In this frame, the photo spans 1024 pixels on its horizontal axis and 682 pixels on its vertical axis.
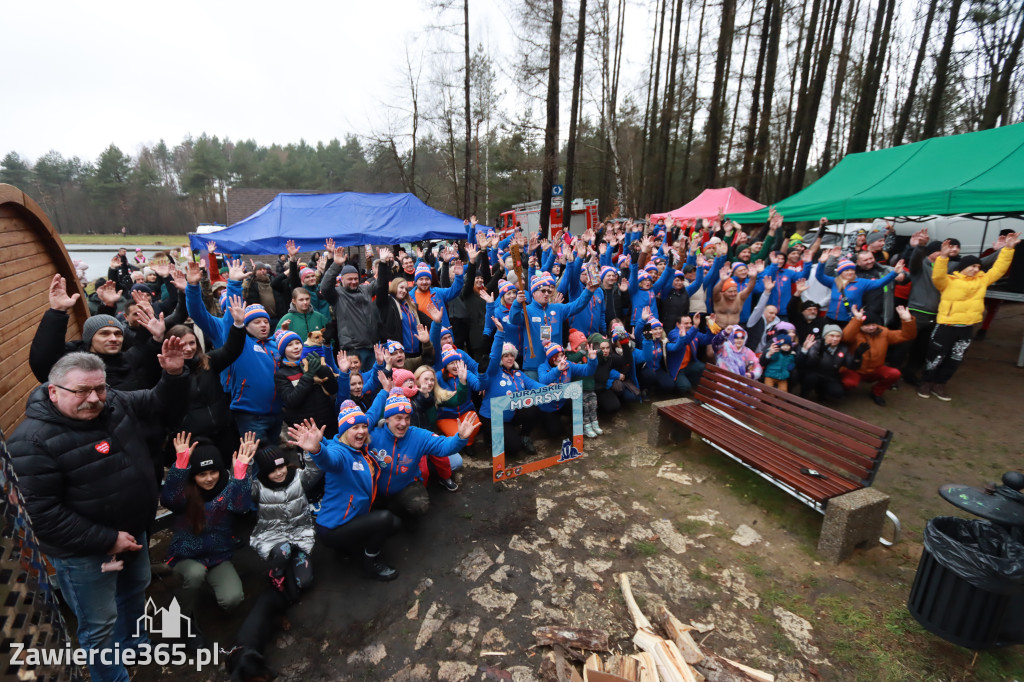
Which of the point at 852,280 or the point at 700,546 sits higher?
the point at 852,280

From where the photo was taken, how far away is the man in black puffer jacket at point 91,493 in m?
2.15

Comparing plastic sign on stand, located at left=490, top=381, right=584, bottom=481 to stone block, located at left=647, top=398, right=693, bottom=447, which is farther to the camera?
stone block, located at left=647, top=398, right=693, bottom=447

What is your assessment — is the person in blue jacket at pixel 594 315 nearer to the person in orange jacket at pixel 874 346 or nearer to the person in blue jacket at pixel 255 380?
the person in orange jacket at pixel 874 346

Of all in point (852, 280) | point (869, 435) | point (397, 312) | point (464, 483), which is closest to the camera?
point (869, 435)

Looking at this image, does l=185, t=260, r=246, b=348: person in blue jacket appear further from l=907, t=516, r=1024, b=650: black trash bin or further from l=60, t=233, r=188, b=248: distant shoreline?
l=60, t=233, r=188, b=248: distant shoreline

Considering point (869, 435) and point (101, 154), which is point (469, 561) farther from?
point (101, 154)

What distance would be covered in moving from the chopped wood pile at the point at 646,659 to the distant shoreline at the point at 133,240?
89.6 ft

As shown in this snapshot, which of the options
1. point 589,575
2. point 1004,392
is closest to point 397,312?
point 589,575

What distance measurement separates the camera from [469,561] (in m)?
3.52

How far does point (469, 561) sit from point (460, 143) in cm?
2165

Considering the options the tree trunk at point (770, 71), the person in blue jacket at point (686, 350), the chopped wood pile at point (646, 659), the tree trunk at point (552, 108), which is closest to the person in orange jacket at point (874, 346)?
the person in blue jacket at point (686, 350)

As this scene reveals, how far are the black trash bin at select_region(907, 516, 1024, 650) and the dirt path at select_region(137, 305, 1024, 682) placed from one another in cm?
29

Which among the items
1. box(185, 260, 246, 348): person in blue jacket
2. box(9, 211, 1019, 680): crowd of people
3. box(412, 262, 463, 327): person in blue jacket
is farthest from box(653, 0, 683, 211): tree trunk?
box(185, 260, 246, 348): person in blue jacket

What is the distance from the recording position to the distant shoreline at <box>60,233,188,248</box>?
81.8 ft
